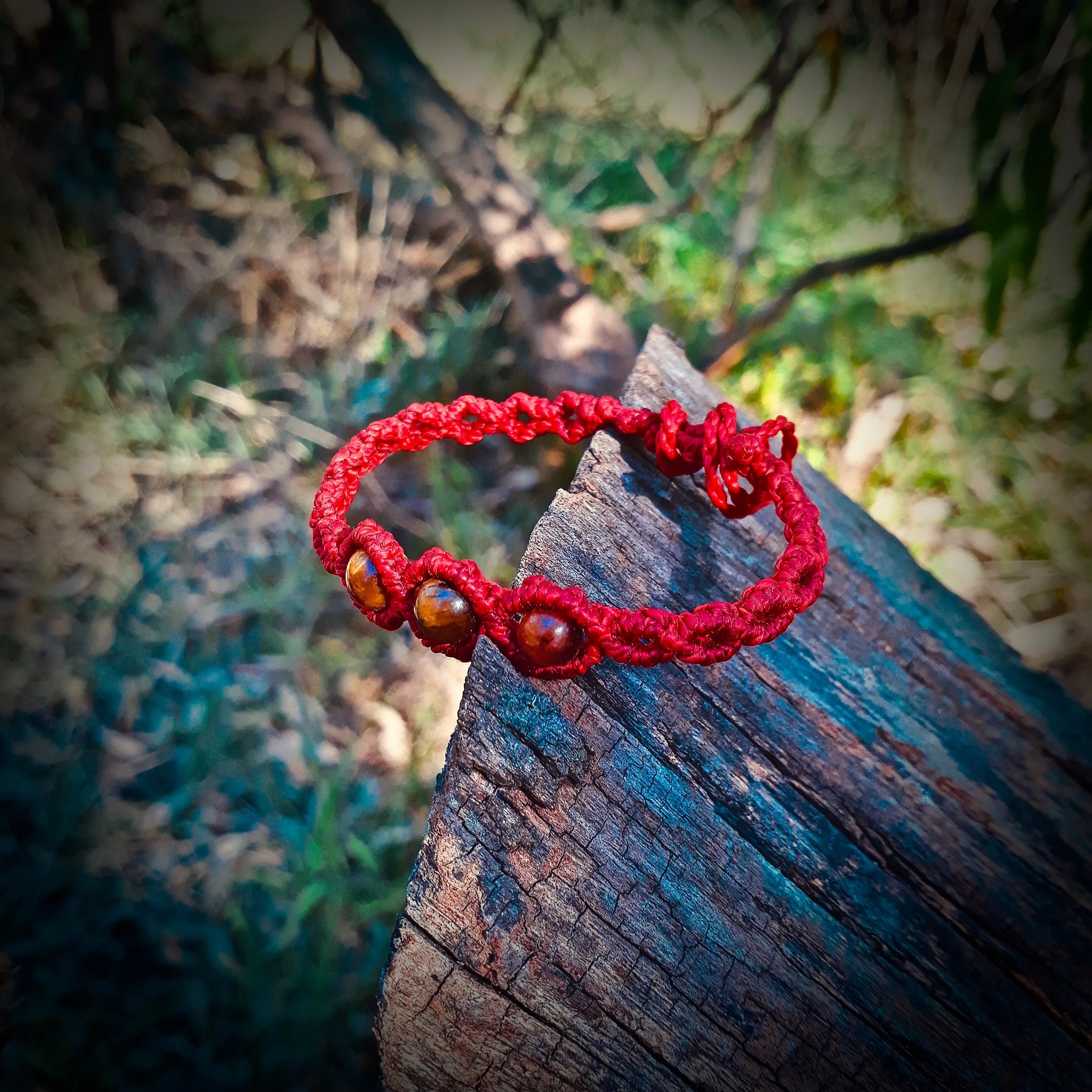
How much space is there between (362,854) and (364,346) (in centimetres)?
131

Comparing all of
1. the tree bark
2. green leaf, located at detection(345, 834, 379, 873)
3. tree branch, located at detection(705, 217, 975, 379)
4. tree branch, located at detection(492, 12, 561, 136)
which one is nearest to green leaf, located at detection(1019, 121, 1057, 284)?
tree branch, located at detection(705, 217, 975, 379)

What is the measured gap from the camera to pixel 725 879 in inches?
36.9

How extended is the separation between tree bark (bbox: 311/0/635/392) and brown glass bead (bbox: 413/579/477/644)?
3.76 feet

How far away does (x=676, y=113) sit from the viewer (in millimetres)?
2309

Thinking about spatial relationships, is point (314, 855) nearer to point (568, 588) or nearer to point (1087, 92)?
point (568, 588)

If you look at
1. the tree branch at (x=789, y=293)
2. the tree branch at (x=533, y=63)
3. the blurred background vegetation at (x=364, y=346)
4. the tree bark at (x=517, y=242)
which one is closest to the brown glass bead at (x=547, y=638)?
the blurred background vegetation at (x=364, y=346)

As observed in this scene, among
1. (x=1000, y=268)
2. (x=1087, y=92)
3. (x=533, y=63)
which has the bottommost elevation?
(x=1000, y=268)

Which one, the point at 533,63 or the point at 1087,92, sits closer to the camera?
the point at 1087,92

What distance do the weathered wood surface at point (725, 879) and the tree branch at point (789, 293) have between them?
46.8 inches

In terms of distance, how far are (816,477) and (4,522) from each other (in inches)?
73.7

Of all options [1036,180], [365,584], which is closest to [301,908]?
[365,584]

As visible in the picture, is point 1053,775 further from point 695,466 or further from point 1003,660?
point 695,466

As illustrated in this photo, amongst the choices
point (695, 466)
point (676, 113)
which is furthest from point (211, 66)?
point (695, 466)

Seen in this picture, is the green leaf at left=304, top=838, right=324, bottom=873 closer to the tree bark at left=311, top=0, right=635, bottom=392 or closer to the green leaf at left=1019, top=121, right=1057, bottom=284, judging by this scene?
the tree bark at left=311, top=0, right=635, bottom=392
